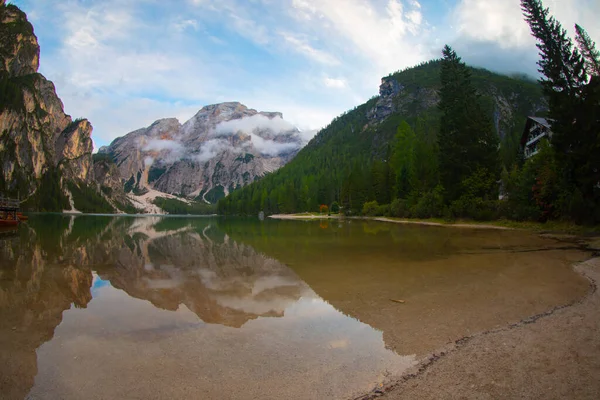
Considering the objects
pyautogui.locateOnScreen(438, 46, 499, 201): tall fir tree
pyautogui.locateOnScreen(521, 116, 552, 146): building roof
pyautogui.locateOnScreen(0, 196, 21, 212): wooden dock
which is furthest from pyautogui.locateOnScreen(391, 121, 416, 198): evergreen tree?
pyautogui.locateOnScreen(0, 196, 21, 212): wooden dock

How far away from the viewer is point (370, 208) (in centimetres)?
8450

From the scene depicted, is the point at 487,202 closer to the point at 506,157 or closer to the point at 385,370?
the point at 385,370

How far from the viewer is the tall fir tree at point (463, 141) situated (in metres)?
47.3

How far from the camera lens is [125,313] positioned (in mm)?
9625

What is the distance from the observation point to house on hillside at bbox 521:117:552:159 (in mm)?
55766

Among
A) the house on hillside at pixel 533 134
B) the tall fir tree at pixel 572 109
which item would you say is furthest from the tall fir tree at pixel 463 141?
the tall fir tree at pixel 572 109

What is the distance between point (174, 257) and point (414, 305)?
16.6 metres

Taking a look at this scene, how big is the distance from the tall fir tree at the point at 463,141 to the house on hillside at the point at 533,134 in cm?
1335

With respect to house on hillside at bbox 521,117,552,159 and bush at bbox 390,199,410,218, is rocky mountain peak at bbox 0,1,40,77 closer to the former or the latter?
bush at bbox 390,199,410,218

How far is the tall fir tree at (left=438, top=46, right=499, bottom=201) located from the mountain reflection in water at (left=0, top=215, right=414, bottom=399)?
41984 mm

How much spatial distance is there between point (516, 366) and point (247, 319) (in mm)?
6163

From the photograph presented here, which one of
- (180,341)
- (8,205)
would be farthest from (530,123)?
(8,205)

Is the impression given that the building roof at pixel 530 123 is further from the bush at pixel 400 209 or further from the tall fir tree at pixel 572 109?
the tall fir tree at pixel 572 109

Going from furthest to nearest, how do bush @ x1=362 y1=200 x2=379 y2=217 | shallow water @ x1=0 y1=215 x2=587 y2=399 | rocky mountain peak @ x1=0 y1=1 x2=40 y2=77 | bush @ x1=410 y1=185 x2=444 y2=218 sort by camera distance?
1. rocky mountain peak @ x1=0 y1=1 x2=40 y2=77
2. bush @ x1=362 y1=200 x2=379 y2=217
3. bush @ x1=410 y1=185 x2=444 y2=218
4. shallow water @ x1=0 y1=215 x2=587 y2=399
